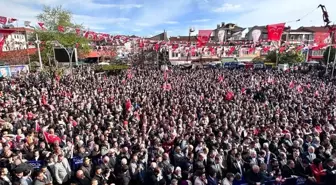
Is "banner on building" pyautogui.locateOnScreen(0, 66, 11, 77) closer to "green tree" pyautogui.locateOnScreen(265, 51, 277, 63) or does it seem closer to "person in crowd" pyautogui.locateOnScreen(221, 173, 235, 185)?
"person in crowd" pyautogui.locateOnScreen(221, 173, 235, 185)

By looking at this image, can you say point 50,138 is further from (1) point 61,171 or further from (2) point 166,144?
(2) point 166,144

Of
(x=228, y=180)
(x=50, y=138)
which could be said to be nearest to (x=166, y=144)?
(x=228, y=180)

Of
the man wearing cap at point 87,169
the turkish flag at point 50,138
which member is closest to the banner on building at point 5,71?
the turkish flag at point 50,138

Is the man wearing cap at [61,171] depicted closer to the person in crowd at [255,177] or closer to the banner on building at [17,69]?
the person in crowd at [255,177]

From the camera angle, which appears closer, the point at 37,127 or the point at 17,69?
the point at 37,127

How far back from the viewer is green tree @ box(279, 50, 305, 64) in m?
44.6

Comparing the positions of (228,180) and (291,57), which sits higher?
(291,57)

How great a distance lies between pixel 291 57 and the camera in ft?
149

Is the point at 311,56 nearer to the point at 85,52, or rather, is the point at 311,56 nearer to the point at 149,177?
the point at 85,52

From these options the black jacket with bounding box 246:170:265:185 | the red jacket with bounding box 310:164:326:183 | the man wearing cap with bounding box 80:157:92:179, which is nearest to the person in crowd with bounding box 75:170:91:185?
the man wearing cap with bounding box 80:157:92:179

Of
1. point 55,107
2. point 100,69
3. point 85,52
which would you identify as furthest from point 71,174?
point 85,52

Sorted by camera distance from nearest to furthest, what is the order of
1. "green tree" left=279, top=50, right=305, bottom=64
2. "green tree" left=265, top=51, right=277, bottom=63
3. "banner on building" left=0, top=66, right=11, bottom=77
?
"banner on building" left=0, top=66, right=11, bottom=77
"green tree" left=279, top=50, right=305, bottom=64
"green tree" left=265, top=51, right=277, bottom=63

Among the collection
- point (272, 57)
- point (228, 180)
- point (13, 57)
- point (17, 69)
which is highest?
point (272, 57)

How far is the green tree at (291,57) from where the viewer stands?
44.6 meters
